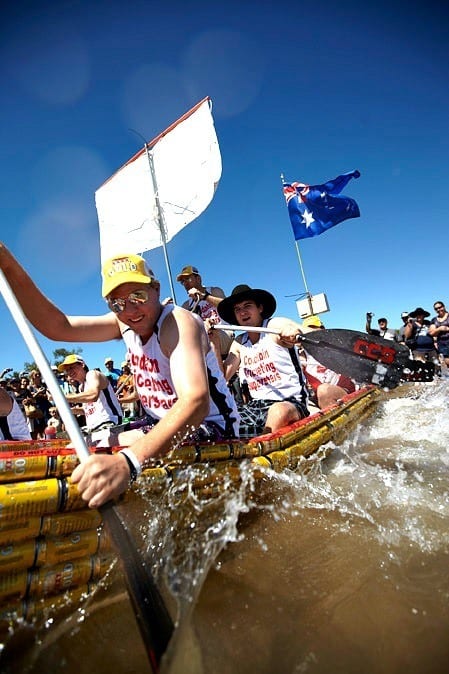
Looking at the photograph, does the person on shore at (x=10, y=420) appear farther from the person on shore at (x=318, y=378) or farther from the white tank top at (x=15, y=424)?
the person on shore at (x=318, y=378)

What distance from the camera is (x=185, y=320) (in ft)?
7.66

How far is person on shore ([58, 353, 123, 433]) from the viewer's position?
5500 mm

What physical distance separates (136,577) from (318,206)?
11.8m

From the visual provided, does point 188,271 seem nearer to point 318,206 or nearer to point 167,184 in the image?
point 167,184

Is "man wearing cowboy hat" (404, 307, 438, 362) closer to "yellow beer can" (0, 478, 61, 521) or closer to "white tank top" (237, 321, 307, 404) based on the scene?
"white tank top" (237, 321, 307, 404)

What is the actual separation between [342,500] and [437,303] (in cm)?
1169

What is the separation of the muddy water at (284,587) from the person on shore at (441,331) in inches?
405

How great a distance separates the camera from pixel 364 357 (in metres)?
5.06

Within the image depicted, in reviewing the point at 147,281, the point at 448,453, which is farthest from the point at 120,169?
the point at 448,453

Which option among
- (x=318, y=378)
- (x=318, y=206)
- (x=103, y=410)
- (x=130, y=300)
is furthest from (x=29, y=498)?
(x=318, y=206)

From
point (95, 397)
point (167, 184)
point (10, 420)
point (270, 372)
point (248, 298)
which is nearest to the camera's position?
point (10, 420)

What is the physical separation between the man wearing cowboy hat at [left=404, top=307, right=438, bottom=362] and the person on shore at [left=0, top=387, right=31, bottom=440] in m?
11.4

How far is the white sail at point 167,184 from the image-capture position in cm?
845

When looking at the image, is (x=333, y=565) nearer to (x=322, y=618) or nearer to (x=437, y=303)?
(x=322, y=618)
